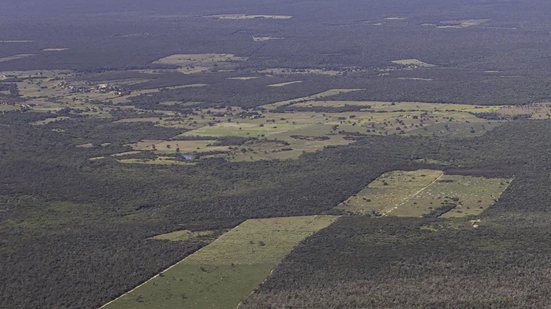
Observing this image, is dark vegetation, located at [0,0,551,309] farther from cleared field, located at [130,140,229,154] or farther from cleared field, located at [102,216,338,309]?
cleared field, located at [130,140,229,154]

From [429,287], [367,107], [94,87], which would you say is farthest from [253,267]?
[94,87]

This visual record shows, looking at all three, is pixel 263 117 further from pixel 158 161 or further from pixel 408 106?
pixel 158 161

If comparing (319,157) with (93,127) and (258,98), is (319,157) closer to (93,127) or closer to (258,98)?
(93,127)

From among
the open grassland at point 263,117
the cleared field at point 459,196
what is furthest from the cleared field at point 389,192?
the open grassland at point 263,117

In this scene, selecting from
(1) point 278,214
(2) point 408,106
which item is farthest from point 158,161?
(2) point 408,106

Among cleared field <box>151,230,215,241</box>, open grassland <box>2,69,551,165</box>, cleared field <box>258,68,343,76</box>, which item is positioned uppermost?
cleared field <box>151,230,215,241</box>

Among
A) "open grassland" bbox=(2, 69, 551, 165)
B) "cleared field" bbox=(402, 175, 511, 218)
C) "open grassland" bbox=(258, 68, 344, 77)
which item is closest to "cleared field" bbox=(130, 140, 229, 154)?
"open grassland" bbox=(2, 69, 551, 165)
